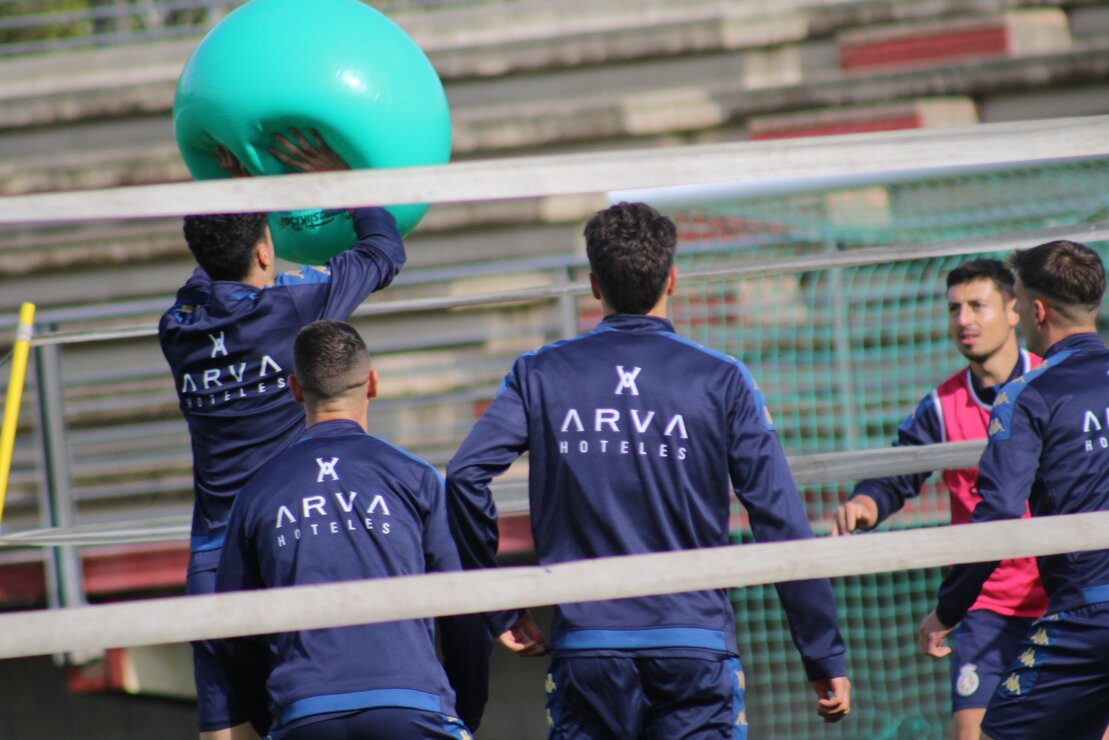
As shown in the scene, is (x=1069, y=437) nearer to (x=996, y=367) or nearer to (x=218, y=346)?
(x=996, y=367)

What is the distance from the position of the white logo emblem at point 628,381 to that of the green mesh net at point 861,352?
379 cm

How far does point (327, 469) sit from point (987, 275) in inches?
101

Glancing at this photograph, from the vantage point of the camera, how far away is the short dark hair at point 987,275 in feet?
14.5

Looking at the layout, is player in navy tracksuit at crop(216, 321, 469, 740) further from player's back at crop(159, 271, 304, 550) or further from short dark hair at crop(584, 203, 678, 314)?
short dark hair at crop(584, 203, 678, 314)

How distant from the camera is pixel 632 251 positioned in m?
3.00

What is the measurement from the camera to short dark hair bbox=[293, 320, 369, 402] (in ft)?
9.60

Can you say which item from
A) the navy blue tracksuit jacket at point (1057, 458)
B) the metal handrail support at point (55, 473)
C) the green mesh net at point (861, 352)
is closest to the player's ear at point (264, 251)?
the navy blue tracksuit jacket at point (1057, 458)

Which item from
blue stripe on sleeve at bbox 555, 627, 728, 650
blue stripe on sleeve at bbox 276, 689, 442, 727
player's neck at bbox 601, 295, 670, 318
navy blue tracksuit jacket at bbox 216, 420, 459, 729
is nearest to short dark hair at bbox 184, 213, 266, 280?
navy blue tracksuit jacket at bbox 216, 420, 459, 729

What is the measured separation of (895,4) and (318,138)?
6071 mm

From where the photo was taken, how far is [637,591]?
2.13 metres

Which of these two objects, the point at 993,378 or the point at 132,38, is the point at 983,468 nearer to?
the point at 993,378

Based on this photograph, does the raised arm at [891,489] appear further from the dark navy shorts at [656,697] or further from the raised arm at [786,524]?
the dark navy shorts at [656,697]

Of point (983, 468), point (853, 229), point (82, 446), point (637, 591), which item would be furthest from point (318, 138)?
point (82, 446)

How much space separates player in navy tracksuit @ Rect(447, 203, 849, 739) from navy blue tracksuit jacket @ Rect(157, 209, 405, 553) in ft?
1.73
